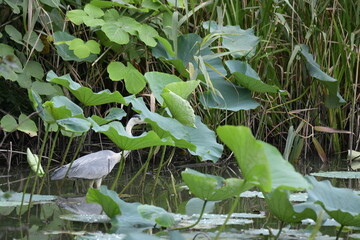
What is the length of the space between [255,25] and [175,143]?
84.3 inches

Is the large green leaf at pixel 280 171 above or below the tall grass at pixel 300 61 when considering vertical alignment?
above

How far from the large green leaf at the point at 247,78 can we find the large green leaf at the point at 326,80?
0.46 metres

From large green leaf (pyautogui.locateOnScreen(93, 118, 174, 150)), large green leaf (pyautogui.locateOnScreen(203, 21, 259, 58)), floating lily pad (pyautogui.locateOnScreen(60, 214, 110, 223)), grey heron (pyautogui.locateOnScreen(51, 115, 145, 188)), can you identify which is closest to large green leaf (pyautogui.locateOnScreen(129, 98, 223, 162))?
large green leaf (pyautogui.locateOnScreen(93, 118, 174, 150))

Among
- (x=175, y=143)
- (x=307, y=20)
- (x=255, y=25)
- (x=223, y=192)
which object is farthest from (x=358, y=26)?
(x=223, y=192)

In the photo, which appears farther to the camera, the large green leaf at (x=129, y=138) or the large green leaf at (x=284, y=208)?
the large green leaf at (x=129, y=138)

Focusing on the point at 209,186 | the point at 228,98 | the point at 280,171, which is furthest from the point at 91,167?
the point at 280,171

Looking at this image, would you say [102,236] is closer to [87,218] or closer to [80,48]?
[87,218]

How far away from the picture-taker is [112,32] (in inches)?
176

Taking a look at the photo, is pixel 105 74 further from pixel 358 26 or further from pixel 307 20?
pixel 358 26

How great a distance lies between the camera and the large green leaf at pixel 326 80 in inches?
194

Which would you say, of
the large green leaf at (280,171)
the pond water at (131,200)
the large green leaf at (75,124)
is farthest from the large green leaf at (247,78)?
the large green leaf at (280,171)

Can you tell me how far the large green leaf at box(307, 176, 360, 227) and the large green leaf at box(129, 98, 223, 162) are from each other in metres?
0.79

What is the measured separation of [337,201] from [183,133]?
3.08ft

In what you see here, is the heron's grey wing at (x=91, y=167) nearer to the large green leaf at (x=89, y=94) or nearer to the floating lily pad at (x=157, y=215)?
the large green leaf at (x=89, y=94)
